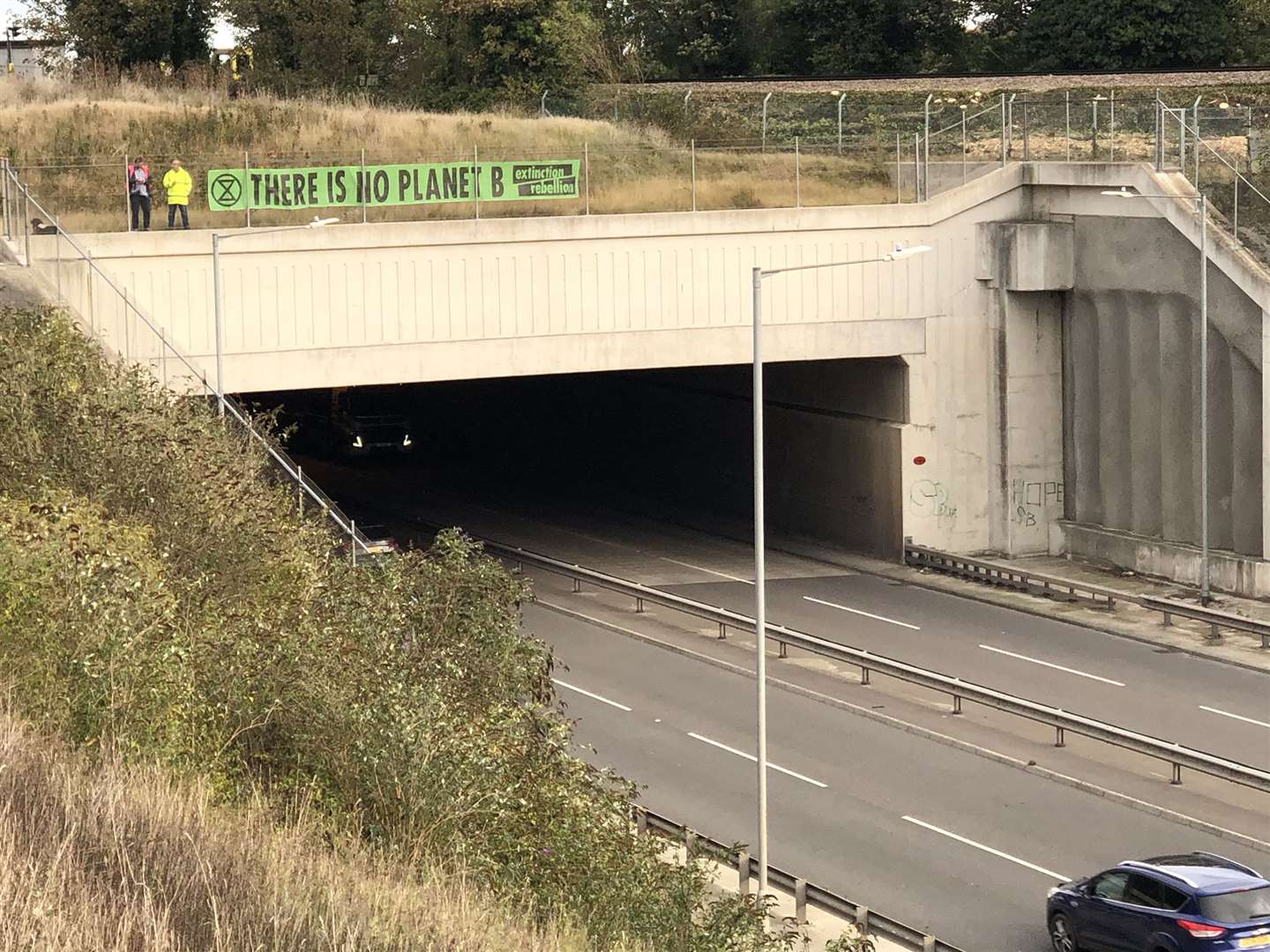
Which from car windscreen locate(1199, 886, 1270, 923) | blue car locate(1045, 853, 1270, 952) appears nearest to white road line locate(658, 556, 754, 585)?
blue car locate(1045, 853, 1270, 952)

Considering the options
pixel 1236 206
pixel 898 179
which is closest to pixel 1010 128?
pixel 898 179

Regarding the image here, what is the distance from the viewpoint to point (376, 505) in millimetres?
50188

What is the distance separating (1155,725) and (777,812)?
7.38 meters

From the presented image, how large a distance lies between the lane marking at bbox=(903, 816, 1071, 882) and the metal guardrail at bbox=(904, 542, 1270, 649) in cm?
1212

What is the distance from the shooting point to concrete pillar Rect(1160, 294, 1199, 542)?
40.1 meters

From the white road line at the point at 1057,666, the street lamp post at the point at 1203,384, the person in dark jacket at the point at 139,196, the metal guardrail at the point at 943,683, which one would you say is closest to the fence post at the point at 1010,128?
the street lamp post at the point at 1203,384

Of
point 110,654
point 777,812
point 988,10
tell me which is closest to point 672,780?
point 777,812

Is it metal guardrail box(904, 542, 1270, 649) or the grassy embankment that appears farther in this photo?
the grassy embankment

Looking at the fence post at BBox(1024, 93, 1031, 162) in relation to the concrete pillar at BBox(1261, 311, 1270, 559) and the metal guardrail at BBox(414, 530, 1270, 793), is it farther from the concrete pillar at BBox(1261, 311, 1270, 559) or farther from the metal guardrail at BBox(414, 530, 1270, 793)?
the metal guardrail at BBox(414, 530, 1270, 793)

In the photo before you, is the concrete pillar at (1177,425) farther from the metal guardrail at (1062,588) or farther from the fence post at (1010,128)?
the fence post at (1010,128)

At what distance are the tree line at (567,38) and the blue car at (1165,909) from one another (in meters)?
45.6

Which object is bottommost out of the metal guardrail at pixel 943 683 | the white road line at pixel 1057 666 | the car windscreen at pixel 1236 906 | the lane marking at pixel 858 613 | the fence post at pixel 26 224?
the white road line at pixel 1057 666

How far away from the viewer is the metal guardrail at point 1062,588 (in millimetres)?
34863

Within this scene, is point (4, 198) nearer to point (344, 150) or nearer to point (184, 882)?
point (344, 150)
